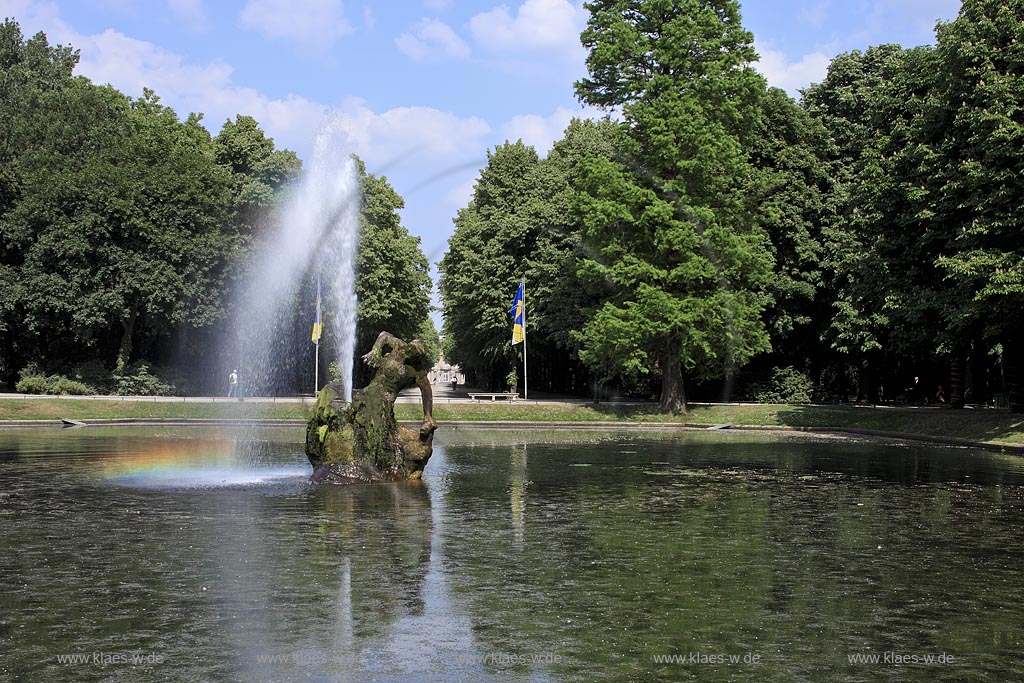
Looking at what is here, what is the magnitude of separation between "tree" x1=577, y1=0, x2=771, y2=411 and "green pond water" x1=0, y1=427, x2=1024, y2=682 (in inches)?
1185

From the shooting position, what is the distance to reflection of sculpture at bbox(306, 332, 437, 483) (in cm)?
2553

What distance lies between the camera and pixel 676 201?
58.3 m

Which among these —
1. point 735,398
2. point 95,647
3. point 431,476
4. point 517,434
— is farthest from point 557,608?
A: point 735,398

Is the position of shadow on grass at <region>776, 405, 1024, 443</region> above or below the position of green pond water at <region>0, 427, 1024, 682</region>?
above

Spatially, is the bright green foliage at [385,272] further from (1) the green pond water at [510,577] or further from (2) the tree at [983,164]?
(1) the green pond water at [510,577]

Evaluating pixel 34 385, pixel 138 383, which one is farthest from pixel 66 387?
pixel 138 383

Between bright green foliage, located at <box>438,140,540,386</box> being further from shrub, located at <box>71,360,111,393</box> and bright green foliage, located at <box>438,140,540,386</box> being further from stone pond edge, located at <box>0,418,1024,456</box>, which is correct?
shrub, located at <box>71,360,111,393</box>

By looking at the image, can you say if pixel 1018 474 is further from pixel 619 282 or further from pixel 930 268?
pixel 619 282

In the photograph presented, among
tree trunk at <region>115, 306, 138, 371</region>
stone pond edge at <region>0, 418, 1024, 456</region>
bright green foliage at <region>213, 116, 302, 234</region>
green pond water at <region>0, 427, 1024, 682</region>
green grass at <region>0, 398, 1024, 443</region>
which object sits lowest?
green pond water at <region>0, 427, 1024, 682</region>

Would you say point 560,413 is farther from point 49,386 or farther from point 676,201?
point 49,386

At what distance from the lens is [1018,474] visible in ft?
93.7

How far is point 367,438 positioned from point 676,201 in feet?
119

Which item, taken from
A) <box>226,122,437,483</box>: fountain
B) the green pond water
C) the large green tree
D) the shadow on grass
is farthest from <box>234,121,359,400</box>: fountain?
the green pond water

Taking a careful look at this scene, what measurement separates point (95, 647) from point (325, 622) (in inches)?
92.6
